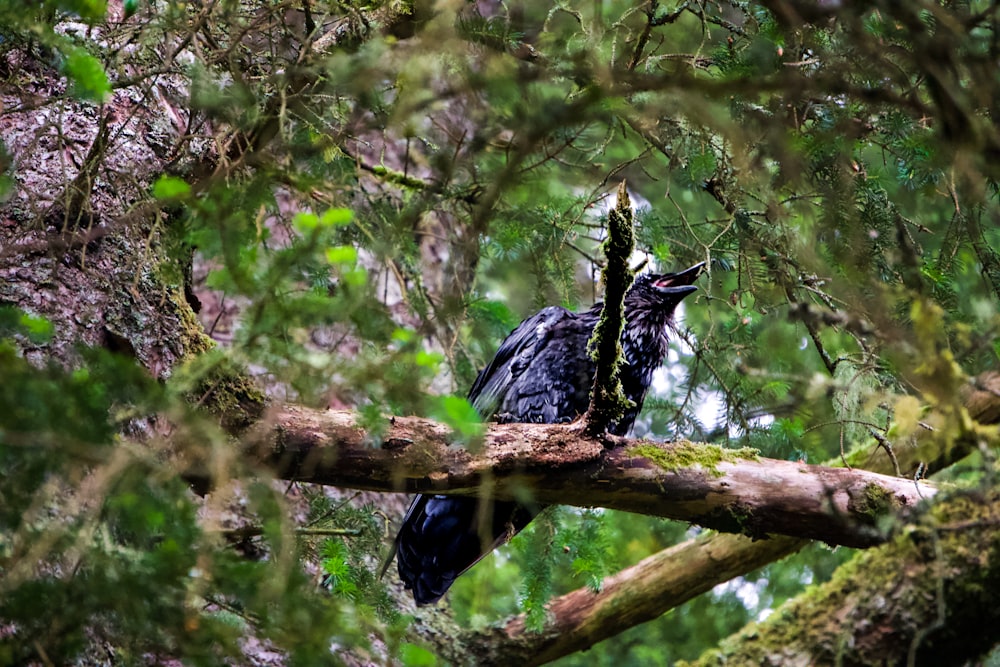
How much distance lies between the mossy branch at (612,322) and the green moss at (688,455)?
0.76 feet

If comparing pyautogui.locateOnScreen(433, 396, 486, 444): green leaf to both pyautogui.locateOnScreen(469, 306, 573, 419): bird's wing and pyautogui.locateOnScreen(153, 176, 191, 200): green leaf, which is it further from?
pyautogui.locateOnScreen(469, 306, 573, 419): bird's wing

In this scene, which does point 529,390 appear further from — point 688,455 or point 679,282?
point 688,455

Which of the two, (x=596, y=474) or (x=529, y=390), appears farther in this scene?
(x=529, y=390)

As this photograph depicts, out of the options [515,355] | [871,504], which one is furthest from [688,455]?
[515,355]

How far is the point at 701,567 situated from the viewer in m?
4.06

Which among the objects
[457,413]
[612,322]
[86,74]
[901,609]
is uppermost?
[86,74]

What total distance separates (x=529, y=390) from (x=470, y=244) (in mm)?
1713

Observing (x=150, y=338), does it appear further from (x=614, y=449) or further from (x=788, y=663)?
(x=788, y=663)

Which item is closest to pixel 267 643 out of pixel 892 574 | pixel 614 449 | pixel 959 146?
pixel 614 449

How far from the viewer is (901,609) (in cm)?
332

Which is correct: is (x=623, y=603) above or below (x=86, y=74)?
below

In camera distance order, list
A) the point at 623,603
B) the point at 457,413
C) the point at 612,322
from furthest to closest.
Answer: the point at 623,603 < the point at 612,322 < the point at 457,413

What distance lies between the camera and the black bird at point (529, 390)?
3.79 meters

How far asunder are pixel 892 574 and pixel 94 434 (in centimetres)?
298
